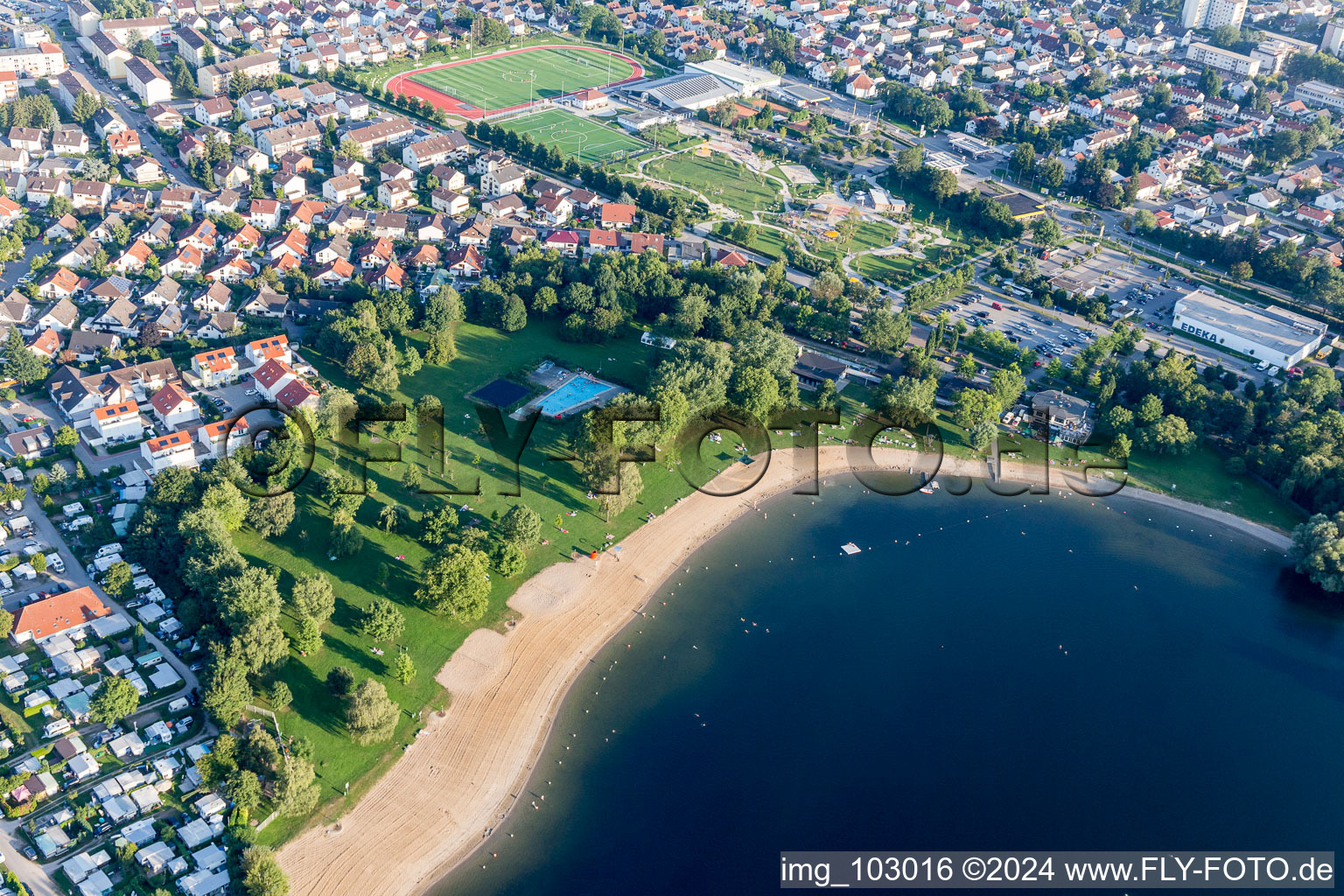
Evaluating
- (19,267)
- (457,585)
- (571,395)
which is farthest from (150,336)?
(457,585)

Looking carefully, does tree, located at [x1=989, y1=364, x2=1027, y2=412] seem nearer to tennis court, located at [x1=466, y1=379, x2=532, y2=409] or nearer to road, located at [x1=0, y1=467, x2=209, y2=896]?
tennis court, located at [x1=466, y1=379, x2=532, y2=409]

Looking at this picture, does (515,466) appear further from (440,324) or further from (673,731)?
(673,731)

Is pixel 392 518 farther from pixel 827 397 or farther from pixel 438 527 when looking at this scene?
pixel 827 397

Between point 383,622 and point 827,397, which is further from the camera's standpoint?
point 827,397

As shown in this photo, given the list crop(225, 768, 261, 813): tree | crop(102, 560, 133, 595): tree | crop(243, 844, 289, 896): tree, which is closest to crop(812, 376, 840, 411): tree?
crop(225, 768, 261, 813): tree

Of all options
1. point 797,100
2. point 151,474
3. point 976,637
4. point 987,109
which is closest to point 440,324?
point 151,474

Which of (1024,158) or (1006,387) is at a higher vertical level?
(1024,158)
